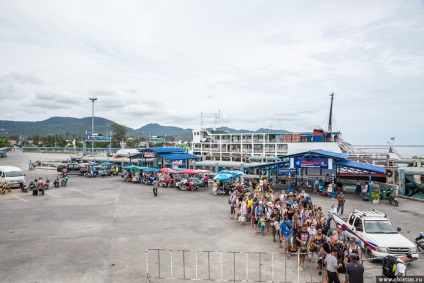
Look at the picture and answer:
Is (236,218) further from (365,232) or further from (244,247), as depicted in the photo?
(365,232)

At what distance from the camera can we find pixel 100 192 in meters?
26.8

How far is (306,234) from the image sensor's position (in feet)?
36.3

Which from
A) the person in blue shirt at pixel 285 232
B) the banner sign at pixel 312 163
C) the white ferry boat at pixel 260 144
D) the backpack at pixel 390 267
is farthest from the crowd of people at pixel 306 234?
the white ferry boat at pixel 260 144

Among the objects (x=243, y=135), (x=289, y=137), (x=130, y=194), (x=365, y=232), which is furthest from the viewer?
(x=243, y=135)

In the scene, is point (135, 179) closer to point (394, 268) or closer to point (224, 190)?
point (224, 190)

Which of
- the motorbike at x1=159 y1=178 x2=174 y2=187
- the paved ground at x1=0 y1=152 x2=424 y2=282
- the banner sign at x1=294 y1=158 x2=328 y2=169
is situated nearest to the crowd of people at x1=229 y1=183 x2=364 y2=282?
the paved ground at x1=0 y1=152 x2=424 y2=282

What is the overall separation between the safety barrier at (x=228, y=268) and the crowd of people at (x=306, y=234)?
448 mm

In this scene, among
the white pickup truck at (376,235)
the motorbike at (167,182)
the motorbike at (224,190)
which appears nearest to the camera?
the white pickup truck at (376,235)

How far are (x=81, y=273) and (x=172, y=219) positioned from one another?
7503mm

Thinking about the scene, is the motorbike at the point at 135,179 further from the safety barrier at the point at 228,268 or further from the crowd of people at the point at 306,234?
the safety barrier at the point at 228,268

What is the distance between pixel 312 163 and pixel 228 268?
1768 centimetres

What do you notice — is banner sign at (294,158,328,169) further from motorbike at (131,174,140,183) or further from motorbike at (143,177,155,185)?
motorbike at (131,174,140,183)

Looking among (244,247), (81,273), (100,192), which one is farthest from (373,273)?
(100,192)

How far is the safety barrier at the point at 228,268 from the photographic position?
9432mm
